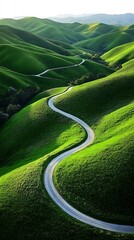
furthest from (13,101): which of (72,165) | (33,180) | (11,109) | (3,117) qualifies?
(33,180)

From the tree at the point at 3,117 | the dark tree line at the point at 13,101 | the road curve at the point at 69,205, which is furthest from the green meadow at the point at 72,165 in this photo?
the dark tree line at the point at 13,101

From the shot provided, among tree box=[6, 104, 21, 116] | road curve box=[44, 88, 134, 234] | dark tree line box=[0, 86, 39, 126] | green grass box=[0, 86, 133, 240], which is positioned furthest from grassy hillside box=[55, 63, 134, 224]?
tree box=[6, 104, 21, 116]

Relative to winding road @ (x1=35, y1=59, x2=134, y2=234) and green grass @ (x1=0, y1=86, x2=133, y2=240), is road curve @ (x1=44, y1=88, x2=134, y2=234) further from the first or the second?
green grass @ (x1=0, y1=86, x2=133, y2=240)

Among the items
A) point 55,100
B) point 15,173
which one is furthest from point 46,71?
point 15,173

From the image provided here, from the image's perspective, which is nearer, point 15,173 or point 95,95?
point 15,173

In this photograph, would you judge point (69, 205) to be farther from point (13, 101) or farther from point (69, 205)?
point (13, 101)

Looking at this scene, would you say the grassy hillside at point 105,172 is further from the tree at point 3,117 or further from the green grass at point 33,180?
the tree at point 3,117

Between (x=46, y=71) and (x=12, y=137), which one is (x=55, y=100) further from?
(x=46, y=71)
